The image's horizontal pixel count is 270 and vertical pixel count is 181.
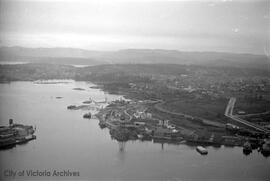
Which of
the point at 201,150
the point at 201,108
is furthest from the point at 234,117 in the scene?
the point at 201,150

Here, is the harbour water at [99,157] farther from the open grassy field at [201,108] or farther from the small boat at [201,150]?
the open grassy field at [201,108]

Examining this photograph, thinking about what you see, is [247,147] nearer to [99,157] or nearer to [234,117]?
[234,117]

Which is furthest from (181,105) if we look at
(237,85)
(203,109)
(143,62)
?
(143,62)

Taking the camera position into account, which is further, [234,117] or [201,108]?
[201,108]

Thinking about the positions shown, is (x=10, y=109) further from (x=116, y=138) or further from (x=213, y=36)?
(x=213, y=36)

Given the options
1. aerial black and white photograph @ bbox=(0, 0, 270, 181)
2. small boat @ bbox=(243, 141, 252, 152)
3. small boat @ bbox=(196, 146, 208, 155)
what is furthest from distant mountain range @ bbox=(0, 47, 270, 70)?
small boat @ bbox=(196, 146, 208, 155)

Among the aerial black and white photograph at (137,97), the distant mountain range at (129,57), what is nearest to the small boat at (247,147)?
the aerial black and white photograph at (137,97)

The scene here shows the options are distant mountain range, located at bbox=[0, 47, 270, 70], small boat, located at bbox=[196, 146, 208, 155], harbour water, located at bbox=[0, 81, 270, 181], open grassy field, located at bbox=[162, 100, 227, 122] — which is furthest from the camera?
distant mountain range, located at bbox=[0, 47, 270, 70]

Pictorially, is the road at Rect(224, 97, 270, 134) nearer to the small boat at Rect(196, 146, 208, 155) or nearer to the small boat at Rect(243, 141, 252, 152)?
the small boat at Rect(243, 141, 252, 152)
